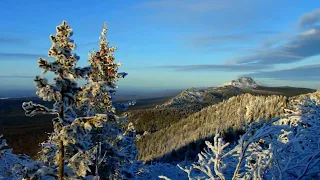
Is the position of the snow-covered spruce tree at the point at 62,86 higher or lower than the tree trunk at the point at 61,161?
higher

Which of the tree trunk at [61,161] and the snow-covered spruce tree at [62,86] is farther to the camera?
the tree trunk at [61,161]

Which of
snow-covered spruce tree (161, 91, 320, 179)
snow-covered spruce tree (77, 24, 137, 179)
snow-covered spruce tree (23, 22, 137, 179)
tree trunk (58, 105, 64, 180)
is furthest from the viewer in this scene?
snow-covered spruce tree (77, 24, 137, 179)

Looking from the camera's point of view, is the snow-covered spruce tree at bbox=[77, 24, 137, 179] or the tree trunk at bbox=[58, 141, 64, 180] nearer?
the tree trunk at bbox=[58, 141, 64, 180]

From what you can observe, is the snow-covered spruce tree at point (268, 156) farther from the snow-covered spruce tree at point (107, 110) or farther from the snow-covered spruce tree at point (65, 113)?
the snow-covered spruce tree at point (107, 110)

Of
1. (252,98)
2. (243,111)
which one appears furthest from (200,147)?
(252,98)

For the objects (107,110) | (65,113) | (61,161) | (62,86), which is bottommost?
(61,161)

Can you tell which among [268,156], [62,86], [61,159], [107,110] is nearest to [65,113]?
[62,86]

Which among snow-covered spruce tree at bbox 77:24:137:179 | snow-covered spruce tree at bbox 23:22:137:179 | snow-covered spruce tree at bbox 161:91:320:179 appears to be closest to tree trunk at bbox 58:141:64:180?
snow-covered spruce tree at bbox 23:22:137:179

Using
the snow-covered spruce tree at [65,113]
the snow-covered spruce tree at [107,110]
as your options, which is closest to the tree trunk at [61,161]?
the snow-covered spruce tree at [65,113]

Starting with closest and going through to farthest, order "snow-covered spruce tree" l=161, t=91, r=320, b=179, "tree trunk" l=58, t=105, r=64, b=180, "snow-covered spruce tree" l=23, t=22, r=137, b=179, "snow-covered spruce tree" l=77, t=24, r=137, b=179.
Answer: "snow-covered spruce tree" l=161, t=91, r=320, b=179 → "snow-covered spruce tree" l=23, t=22, r=137, b=179 → "tree trunk" l=58, t=105, r=64, b=180 → "snow-covered spruce tree" l=77, t=24, r=137, b=179

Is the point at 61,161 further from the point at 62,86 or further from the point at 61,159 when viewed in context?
the point at 62,86

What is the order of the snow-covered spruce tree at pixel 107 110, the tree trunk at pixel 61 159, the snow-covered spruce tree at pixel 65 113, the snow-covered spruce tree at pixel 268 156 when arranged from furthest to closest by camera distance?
1. the snow-covered spruce tree at pixel 107 110
2. the tree trunk at pixel 61 159
3. the snow-covered spruce tree at pixel 65 113
4. the snow-covered spruce tree at pixel 268 156

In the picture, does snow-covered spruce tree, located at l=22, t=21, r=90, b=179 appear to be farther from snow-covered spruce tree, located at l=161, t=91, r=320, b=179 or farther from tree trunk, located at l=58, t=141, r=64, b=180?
snow-covered spruce tree, located at l=161, t=91, r=320, b=179

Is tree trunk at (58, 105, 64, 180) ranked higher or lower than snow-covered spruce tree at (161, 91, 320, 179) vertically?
lower
